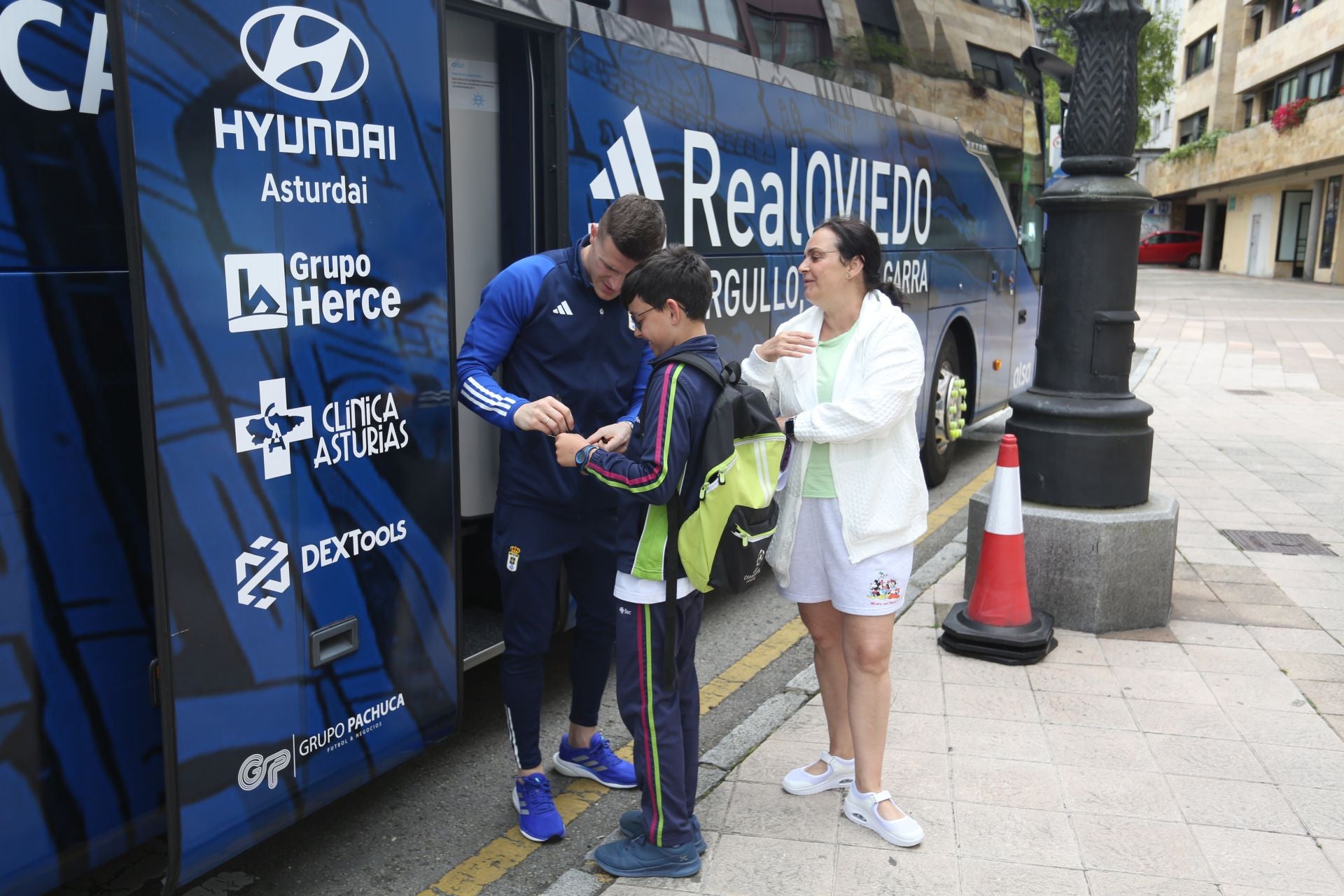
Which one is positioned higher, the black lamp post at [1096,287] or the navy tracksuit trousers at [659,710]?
the black lamp post at [1096,287]

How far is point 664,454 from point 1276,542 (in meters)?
5.60

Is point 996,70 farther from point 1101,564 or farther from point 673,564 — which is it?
point 673,564

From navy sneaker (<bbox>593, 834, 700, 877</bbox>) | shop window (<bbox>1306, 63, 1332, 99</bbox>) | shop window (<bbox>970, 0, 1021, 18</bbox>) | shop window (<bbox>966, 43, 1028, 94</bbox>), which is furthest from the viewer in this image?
shop window (<bbox>1306, 63, 1332, 99</bbox>)

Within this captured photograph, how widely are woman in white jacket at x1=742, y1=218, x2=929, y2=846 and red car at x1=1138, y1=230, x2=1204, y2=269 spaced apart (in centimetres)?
5704

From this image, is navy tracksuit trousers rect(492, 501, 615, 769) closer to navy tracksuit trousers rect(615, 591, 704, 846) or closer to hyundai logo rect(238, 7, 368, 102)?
navy tracksuit trousers rect(615, 591, 704, 846)

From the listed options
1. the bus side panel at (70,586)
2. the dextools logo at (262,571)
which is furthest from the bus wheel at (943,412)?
the bus side panel at (70,586)

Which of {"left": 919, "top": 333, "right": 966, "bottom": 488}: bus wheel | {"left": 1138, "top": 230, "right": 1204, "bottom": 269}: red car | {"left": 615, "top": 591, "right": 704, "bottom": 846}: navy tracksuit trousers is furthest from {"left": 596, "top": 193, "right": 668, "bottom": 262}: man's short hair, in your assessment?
{"left": 1138, "top": 230, "right": 1204, "bottom": 269}: red car

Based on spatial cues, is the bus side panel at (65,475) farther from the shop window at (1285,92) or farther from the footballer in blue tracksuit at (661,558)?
the shop window at (1285,92)

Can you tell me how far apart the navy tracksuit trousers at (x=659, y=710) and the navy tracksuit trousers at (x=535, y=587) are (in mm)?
369

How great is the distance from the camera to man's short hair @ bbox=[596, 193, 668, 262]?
3311 mm

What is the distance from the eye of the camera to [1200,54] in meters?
52.6

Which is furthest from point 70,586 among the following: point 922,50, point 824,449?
point 922,50

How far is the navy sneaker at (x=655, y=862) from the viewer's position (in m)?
3.27

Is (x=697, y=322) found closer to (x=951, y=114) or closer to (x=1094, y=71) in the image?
(x=1094, y=71)
